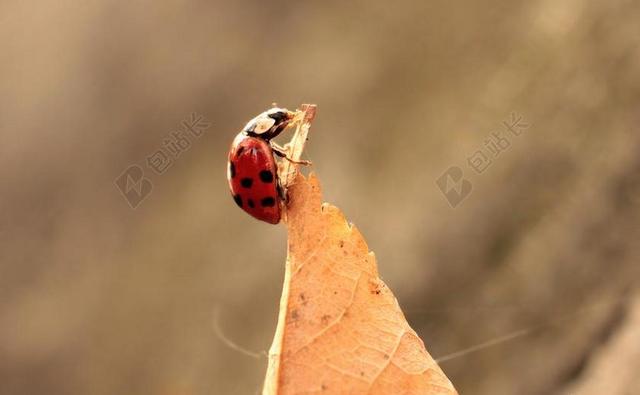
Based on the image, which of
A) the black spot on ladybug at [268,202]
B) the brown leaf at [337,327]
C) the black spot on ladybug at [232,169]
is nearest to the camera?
the brown leaf at [337,327]

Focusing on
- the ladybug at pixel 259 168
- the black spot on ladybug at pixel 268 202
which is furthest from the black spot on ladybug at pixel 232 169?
the black spot on ladybug at pixel 268 202

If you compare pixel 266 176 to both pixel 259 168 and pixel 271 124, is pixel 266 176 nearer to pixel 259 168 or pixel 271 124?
pixel 259 168

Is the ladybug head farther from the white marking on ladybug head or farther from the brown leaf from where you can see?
the brown leaf

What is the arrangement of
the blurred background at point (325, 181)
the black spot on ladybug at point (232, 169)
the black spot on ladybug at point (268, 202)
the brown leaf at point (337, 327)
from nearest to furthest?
the brown leaf at point (337, 327)
the black spot on ladybug at point (268, 202)
the black spot on ladybug at point (232, 169)
the blurred background at point (325, 181)

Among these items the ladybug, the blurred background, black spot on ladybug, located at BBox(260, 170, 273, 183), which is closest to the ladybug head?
the ladybug

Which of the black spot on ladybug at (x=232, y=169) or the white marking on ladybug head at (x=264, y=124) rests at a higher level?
the white marking on ladybug head at (x=264, y=124)

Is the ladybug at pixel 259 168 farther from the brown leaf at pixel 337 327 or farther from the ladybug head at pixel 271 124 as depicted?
the brown leaf at pixel 337 327

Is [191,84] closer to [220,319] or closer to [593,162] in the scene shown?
[220,319]
